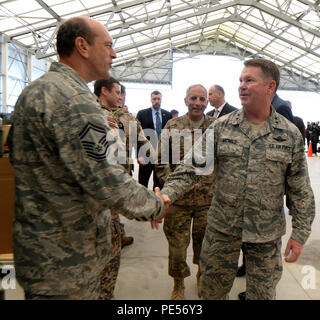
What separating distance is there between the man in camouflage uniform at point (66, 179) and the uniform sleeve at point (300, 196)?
919 mm

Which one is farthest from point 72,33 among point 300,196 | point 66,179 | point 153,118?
point 153,118

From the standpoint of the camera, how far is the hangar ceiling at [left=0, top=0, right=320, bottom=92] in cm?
967

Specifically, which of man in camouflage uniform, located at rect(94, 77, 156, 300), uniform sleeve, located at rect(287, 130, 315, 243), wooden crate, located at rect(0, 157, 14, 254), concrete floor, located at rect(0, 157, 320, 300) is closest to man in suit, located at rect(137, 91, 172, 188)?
concrete floor, located at rect(0, 157, 320, 300)

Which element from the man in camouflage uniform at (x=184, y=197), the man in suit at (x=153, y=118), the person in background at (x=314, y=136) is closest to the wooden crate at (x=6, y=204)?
the man in camouflage uniform at (x=184, y=197)

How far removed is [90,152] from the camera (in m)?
1.04

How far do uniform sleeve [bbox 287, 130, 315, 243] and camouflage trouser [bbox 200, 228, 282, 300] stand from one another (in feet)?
0.47

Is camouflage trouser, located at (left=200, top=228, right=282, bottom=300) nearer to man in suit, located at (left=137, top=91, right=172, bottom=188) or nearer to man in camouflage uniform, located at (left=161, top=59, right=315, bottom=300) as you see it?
man in camouflage uniform, located at (left=161, top=59, right=315, bottom=300)

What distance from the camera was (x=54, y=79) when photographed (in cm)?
110

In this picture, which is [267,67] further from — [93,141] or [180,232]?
[180,232]

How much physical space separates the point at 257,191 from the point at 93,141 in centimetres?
105

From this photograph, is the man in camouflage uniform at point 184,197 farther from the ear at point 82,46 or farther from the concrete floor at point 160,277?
the ear at point 82,46
